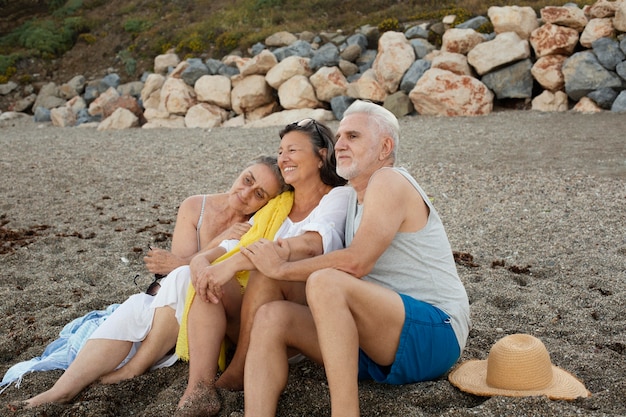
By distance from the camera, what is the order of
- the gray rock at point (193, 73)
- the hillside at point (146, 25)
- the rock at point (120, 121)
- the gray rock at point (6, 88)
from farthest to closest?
the gray rock at point (6, 88) → the hillside at point (146, 25) → the gray rock at point (193, 73) → the rock at point (120, 121)

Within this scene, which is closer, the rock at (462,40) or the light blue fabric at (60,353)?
the light blue fabric at (60,353)

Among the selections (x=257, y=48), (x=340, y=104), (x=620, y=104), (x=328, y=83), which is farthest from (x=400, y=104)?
(x=257, y=48)

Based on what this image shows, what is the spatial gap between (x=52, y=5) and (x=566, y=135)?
66.9 ft

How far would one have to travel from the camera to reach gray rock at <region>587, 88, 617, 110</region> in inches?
436

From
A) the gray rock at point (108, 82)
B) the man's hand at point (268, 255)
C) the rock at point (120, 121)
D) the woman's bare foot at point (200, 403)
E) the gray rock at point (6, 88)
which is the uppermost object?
the man's hand at point (268, 255)

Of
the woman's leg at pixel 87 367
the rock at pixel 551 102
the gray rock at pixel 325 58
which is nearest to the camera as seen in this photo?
the woman's leg at pixel 87 367

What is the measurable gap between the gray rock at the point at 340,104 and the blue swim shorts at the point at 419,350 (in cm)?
994

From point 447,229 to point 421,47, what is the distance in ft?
26.1

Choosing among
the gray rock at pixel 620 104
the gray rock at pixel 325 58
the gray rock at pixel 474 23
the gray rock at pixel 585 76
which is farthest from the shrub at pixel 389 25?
the gray rock at pixel 620 104

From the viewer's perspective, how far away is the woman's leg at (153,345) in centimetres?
323

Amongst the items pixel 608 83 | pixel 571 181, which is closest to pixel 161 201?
pixel 571 181

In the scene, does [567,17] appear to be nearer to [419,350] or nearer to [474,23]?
[474,23]

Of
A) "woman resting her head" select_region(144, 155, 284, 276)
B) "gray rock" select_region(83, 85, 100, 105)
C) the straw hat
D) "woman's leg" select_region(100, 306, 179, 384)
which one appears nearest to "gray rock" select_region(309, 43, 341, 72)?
"gray rock" select_region(83, 85, 100, 105)

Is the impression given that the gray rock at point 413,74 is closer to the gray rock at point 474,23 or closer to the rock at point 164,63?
the gray rock at point 474,23
